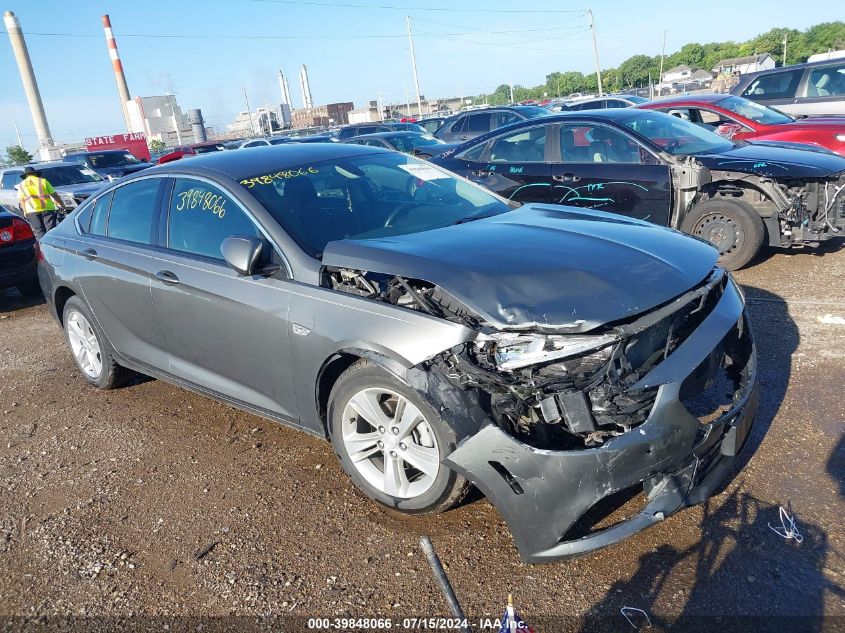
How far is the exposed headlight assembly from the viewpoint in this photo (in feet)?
8.98

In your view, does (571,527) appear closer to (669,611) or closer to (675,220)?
(669,611)

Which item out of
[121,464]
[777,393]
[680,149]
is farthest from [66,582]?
[680,149]

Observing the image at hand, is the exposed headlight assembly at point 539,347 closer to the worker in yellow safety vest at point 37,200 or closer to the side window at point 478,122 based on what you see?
the worker in yellow safety vest at point 37,200

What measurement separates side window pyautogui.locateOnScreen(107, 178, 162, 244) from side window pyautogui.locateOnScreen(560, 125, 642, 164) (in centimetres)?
440

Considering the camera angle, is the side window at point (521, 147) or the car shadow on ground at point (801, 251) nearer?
the car shadow on ground at point (801, 251)

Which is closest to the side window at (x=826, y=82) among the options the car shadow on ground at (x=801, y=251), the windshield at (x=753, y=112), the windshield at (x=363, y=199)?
the windshield at (x=753, y=112)

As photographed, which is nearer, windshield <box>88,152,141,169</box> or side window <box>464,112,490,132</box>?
side window <box>464,112,490,132</box>

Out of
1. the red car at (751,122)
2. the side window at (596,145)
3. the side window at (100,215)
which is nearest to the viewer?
the side window at (100,215)

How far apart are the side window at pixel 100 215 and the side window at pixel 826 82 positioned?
39.5 ft

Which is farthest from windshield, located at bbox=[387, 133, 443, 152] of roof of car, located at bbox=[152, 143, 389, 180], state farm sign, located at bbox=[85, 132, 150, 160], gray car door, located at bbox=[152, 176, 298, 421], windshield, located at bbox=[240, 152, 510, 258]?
state farm sign, located at bbox=[85, 132, 150, 160]

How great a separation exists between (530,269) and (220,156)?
2.37 meters

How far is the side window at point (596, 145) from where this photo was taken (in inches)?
272

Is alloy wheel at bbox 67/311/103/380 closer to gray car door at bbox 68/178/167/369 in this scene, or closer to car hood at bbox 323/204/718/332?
gray car door at bbox 68/178/167/369

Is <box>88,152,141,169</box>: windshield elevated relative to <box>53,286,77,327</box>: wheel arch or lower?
elevated
